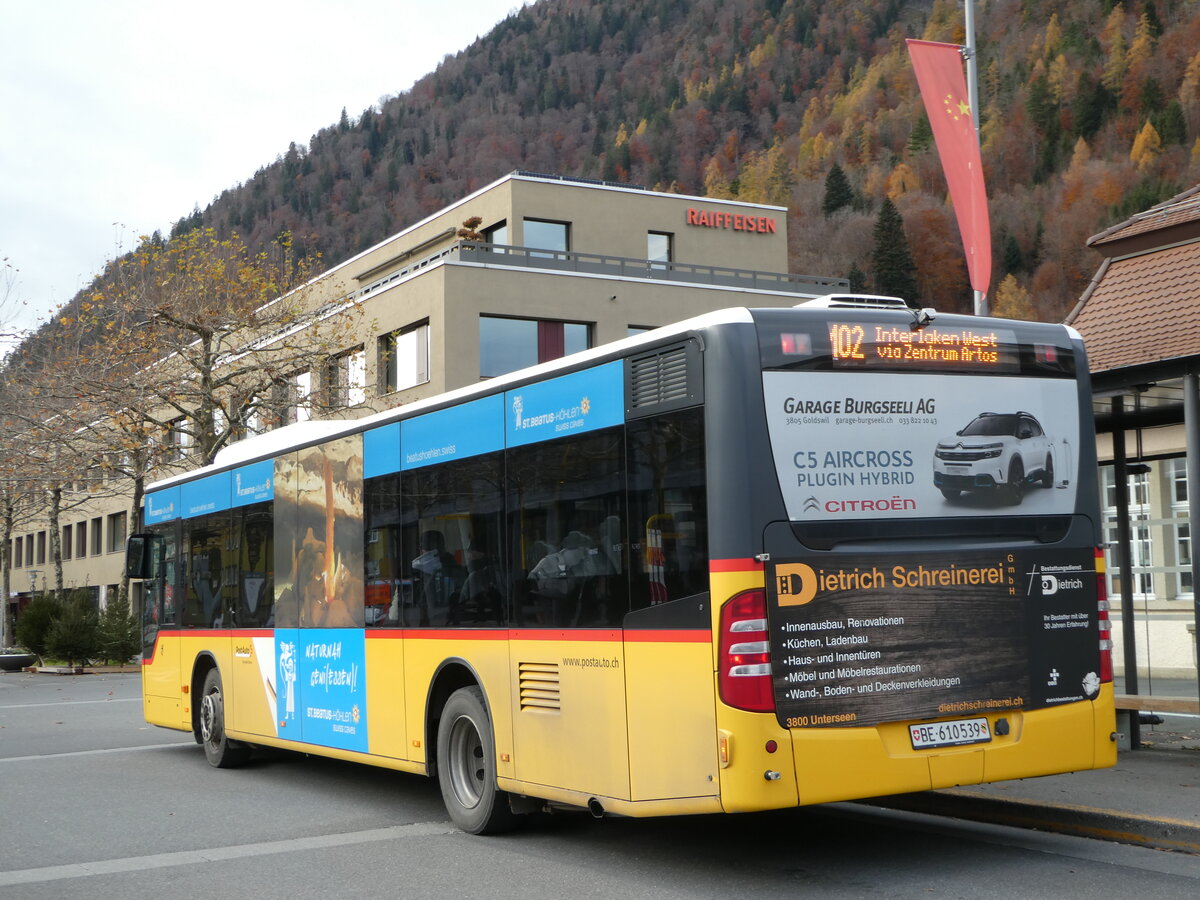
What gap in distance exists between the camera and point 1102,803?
857cm

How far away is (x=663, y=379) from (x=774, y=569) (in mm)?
1208

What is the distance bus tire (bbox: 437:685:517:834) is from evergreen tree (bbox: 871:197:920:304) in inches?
3583

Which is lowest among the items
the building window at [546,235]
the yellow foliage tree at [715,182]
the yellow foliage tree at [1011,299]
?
the building window at [546,235]

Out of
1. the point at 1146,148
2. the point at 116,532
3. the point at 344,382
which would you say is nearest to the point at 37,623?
the point at 344,382

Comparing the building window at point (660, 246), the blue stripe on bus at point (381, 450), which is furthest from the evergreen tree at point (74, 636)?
the blue stripe on bus at point (381, 450)

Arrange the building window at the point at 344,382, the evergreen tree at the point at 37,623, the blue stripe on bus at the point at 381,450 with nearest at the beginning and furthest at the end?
the blue stripe on bus at the point at 381,450 < the building window at the point at 344,382 < the evergreen tree at the point at 37,623

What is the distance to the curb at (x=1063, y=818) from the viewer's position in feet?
25.4

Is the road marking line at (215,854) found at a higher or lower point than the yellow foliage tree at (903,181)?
lower

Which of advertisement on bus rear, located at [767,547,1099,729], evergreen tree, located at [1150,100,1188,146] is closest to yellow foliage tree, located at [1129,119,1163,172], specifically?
evergreen tree, located at [1150,100,1188,146]

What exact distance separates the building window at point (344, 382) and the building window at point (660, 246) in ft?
46.1

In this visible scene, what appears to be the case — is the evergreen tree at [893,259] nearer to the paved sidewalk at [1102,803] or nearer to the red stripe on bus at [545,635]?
the paved sidewalk at [1102,803]

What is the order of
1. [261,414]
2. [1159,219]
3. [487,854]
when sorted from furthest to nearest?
[261,414] < [1159,219] < [487,854]

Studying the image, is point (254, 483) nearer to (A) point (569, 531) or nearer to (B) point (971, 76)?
(A) point (569, 531)

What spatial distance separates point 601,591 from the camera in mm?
7605
